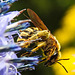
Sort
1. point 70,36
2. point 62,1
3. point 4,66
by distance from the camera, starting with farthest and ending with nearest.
→ point 70,36 → point 62,1 → point 4,66

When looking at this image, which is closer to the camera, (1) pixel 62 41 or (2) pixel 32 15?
(2) pixel 32 15

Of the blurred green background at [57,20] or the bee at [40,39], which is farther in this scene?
the blurred green background at [57,20]

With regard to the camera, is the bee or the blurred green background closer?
the bee

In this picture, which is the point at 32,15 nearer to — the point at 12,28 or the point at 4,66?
the point at 12,28

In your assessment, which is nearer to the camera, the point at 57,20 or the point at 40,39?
the point at 40,39

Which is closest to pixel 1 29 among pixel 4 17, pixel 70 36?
pixel 4 17
